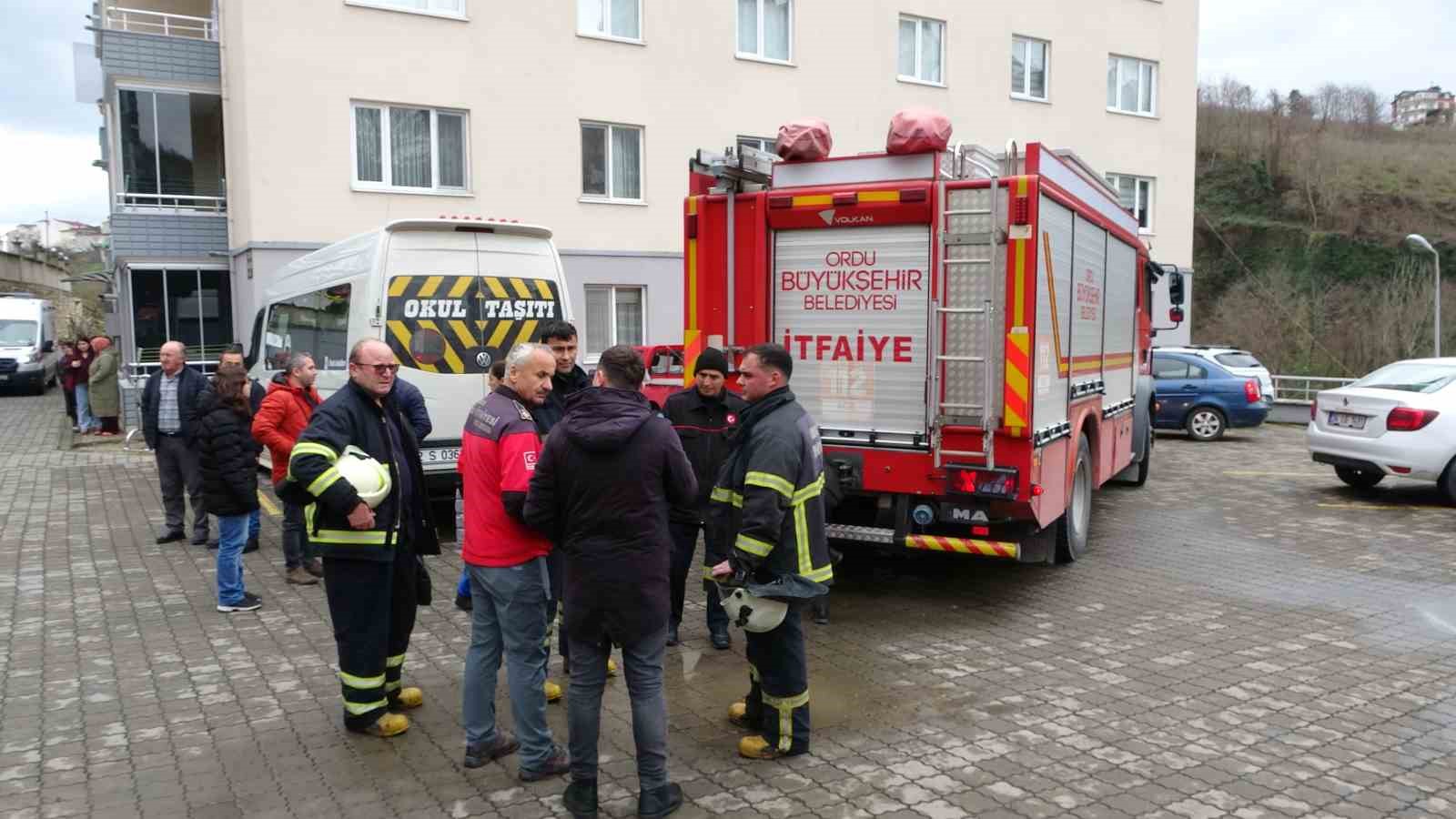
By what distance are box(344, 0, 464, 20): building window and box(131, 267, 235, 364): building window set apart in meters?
5.09

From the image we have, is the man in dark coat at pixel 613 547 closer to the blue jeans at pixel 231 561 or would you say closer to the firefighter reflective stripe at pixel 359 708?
the firefighter reflective stripe at pixel 359 708

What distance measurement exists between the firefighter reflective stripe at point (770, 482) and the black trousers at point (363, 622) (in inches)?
65.5

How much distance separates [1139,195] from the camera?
2516 cm

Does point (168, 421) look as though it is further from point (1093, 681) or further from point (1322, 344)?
point (1322, 344)

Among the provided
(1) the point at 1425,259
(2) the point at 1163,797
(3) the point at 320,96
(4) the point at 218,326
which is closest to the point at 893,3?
(3) the point at 320,96

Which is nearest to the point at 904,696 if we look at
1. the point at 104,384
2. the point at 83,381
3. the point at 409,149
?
the point at 409,149

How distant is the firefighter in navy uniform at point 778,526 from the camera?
4156 mm

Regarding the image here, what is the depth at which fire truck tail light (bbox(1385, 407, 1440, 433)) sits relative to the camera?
10227mm

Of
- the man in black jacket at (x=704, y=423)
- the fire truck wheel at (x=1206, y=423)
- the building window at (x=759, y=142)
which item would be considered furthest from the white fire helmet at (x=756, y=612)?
the building window at (x=759, y=142)

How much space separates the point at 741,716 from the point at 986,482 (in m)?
2.31

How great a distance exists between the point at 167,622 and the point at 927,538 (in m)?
4.78

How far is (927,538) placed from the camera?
6.36 m

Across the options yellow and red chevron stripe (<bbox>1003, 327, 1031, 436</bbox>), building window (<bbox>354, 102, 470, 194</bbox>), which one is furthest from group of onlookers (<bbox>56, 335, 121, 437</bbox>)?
yellow and red chevron stripe (<bbox>1003, 327, 1031, 436</bbox>)

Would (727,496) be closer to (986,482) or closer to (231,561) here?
(986,482)
